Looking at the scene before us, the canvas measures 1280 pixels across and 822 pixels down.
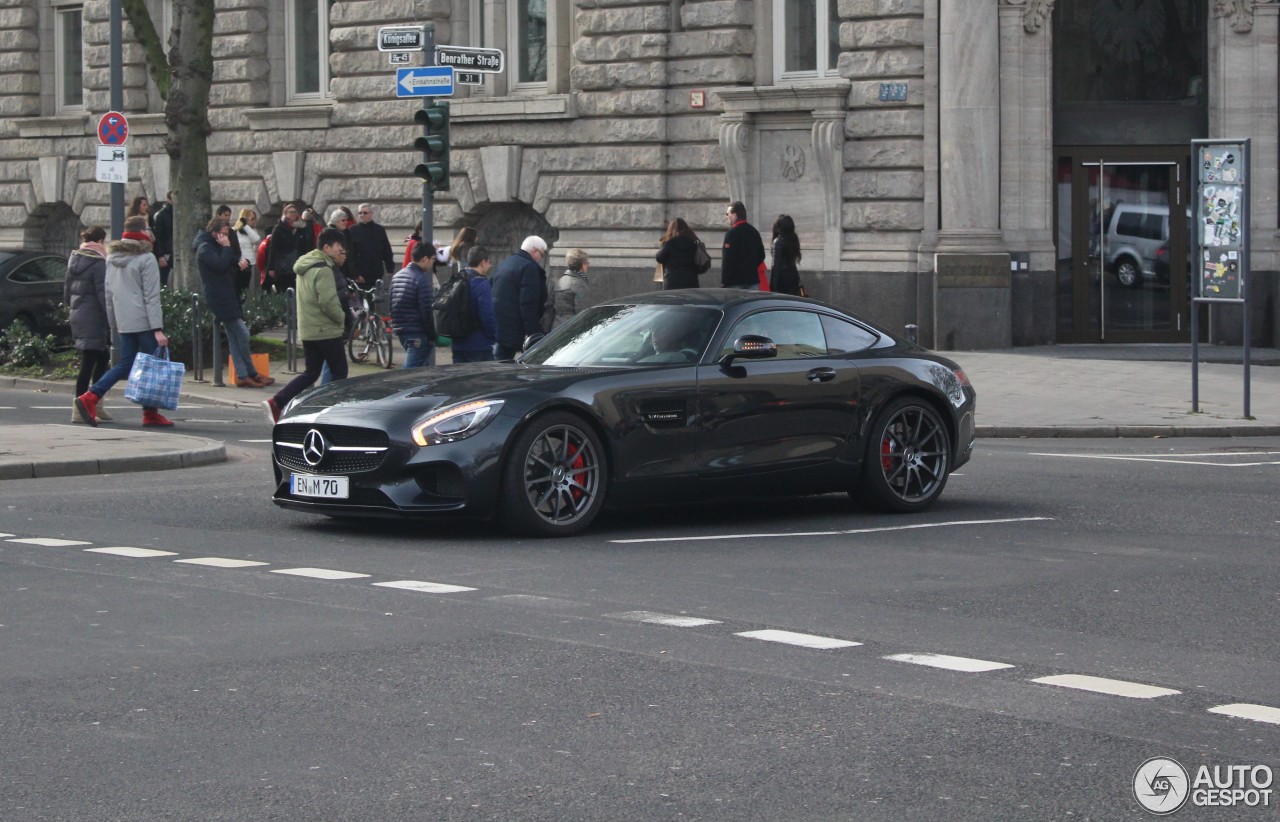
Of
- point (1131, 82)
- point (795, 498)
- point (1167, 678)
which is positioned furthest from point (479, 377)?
point (1131, 82)

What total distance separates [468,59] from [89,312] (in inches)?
165

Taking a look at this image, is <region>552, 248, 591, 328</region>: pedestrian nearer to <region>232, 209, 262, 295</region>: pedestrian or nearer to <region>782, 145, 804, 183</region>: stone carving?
<region>232, 209, 262, 295</region>: pedestrian

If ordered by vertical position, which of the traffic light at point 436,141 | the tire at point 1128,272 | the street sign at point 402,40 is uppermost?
the street sign at point 402,40

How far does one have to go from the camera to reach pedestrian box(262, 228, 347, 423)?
17.3 meters

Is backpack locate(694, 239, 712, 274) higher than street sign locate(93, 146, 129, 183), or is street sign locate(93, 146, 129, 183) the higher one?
street sign locate(93, 146, 129, 183)

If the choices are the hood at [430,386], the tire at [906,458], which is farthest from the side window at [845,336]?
the hood at [430,386]

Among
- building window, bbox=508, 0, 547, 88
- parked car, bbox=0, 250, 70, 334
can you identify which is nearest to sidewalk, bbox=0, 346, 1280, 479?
parked car, bbox=0, 250, 70, 334

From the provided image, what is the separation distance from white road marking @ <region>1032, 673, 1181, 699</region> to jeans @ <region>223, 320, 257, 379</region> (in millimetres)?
15977

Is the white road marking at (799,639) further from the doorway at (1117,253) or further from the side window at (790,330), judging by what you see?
the doorway at (1117,253)

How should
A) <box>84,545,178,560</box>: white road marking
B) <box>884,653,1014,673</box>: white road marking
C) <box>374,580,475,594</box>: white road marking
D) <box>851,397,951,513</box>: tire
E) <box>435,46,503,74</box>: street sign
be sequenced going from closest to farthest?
<box>884,653,1014,673</box>: white road marking < <box>374,580,475,594</box>: white road marking < <box>84,545,178,560</box>: white road marking < <box>851,397,951,513</box>: tire < <box>435,46,503,74</box>: street sign

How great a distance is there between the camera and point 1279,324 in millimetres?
25359

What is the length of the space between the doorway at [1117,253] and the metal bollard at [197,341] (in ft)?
35.1

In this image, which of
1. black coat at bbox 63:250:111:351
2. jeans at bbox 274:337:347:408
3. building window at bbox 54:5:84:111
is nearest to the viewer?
jeans at bbox 274:337:347:408

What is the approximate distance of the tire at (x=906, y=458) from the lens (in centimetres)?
Answer: 1220
